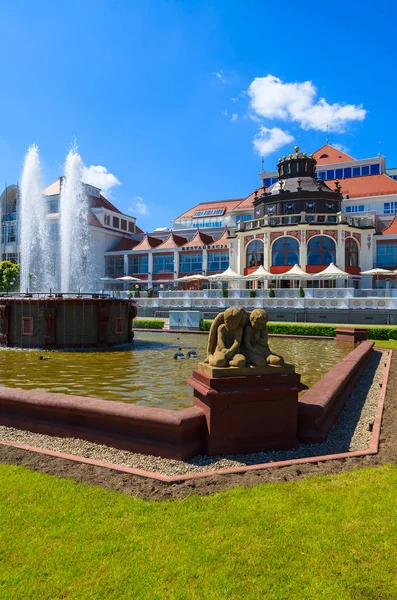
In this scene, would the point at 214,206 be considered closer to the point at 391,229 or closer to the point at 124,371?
the point at 391,229

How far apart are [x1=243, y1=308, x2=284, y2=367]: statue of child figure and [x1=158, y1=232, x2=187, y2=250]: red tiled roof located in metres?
52.0

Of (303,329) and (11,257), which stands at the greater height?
Result: (11,257)

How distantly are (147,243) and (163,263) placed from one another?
391 cm

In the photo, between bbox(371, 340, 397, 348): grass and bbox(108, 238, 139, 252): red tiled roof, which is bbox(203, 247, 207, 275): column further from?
bbox(371, 340, 397, 348): grass

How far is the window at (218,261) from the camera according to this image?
54469 mm

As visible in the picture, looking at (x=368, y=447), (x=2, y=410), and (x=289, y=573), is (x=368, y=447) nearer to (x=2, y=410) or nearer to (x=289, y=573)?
(x=289, y=573)

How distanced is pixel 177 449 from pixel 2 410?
3079 millimetres

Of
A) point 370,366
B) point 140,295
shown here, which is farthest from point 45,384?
point 140,295

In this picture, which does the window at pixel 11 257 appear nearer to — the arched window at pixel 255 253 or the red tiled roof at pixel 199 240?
the red tiled roof at pixel 199 240

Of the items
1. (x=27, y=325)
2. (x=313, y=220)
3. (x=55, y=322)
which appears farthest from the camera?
(x=313, y=220)

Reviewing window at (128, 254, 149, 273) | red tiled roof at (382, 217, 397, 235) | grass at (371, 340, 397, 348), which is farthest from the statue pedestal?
window at (128, 254, 149, 273)

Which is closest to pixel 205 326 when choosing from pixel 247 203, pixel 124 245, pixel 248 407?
pixel 248 407

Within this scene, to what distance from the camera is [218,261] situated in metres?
55.1

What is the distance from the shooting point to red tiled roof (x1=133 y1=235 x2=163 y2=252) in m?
60.0
